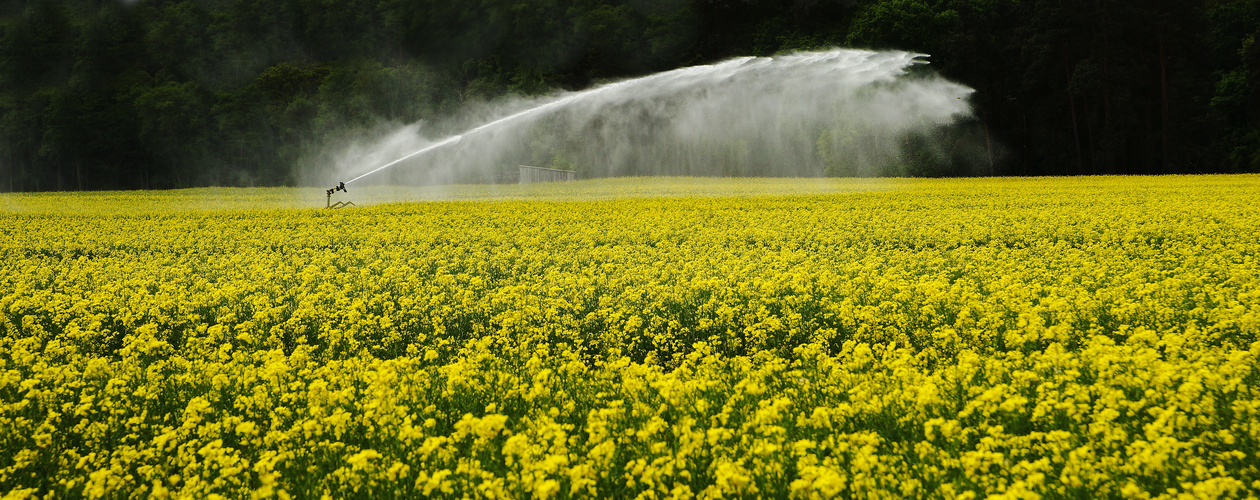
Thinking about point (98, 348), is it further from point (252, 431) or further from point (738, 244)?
point (738, 244)

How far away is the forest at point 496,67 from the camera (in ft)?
170

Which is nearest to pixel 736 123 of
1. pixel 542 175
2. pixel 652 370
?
pixel 542 175

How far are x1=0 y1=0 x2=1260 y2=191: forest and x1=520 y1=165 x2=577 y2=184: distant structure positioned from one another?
602 cm

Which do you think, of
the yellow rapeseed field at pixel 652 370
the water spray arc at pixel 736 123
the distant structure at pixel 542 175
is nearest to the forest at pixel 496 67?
the water spray arc at pixel 736 123

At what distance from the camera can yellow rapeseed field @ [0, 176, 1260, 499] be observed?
4.22 m

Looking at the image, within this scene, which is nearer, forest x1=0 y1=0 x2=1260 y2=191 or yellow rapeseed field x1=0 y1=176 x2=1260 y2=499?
yellow rapeseed field x1=0 y1=176 x2=1260 y2=499

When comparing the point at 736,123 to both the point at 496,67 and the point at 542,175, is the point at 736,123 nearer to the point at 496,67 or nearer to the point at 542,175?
the point at 542,175

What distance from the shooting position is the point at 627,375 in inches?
229

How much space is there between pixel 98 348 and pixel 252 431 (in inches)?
160

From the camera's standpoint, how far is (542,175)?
2162 inches

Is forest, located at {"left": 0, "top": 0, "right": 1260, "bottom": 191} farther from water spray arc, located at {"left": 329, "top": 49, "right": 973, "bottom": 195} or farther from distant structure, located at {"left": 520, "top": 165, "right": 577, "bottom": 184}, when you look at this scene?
distant structure, located at {"left": 520, "top": 165, "right": 577, "bottom": 184}

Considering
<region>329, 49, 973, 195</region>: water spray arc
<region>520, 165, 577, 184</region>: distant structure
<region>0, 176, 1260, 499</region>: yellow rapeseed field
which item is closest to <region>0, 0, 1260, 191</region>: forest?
<region>329, 49, 973, 195</region>: water spray arc

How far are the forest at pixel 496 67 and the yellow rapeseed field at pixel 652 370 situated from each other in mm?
42932

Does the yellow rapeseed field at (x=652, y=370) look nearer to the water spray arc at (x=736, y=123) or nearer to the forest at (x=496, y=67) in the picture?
the water spray arc at (x=736, y=123)
